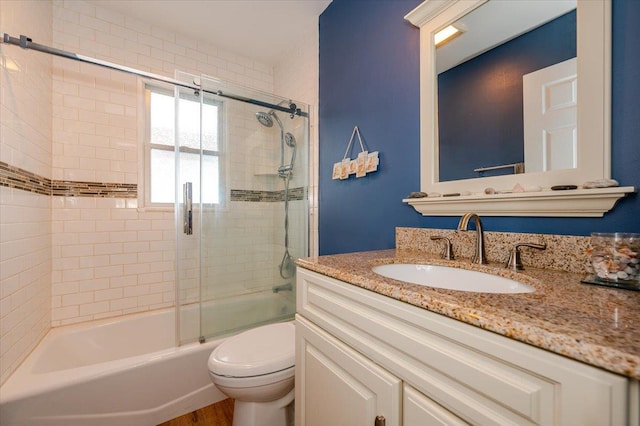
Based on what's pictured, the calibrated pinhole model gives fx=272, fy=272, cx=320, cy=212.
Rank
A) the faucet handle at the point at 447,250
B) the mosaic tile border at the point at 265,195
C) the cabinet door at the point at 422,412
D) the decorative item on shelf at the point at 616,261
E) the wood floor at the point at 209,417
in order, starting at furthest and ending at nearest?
the mosaic tile border at the point at 265,195 → the wood floor at the point at 209,417 → the faucet handle at the point at 447,250 → the decorative item on shelf at the point at 616,261 → the cabinet door at the point at 422,412

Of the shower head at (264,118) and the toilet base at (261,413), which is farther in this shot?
the shower head at (264,118)

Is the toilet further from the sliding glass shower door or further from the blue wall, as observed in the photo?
the blue wall

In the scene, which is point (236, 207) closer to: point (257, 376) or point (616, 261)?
point (257, 376)

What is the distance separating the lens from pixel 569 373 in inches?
15.2

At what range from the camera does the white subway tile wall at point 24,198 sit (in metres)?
1.25

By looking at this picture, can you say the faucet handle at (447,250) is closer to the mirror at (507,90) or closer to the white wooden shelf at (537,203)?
the white wooden shelf at (537,203)

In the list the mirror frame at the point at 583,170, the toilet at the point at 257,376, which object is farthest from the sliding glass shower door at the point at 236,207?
the mirror frame at the point at 583,170

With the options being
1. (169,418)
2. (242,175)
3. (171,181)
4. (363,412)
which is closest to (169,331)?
(169,418)

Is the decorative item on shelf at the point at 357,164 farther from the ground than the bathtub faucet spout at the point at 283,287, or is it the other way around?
the decorative item on shelf at the point at 357,164

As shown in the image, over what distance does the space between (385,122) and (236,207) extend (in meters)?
1.17

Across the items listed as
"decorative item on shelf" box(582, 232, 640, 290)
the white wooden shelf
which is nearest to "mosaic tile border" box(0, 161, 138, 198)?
the white wooden shelf

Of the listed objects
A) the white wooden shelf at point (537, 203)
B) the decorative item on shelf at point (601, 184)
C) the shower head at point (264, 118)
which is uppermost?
the shower head at point (264, 118)

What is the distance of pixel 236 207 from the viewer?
197 cm

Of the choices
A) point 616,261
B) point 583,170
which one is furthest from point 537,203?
point 616,261
